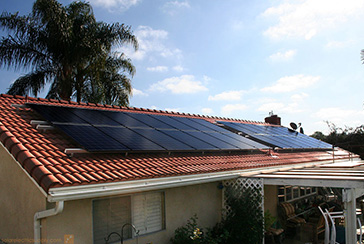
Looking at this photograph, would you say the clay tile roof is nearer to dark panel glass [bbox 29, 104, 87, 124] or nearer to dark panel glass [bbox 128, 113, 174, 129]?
dark panel glass [bbox 29, 104, 87, 124]

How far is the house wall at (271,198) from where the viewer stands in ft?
41.5

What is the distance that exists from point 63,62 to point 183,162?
15.4m

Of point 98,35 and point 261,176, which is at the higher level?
point 98,35

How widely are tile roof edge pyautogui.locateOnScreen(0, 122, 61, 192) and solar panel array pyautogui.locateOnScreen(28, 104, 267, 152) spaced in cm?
126

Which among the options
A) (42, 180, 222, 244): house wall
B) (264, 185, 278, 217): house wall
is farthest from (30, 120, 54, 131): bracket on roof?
(264, 185, 278, 217): house wall

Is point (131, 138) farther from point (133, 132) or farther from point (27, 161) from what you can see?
point (27, 161)

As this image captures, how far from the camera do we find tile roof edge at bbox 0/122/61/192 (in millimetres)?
5598

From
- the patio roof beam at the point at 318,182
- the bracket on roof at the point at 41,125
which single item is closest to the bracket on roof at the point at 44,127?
the bracket on roof at the point at 41,125

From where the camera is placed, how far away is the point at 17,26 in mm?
19938

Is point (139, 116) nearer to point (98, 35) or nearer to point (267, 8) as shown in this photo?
point (267, 8)

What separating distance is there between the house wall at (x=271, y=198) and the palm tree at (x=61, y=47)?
13507mm

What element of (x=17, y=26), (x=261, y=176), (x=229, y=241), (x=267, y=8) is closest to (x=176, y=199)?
(x=229, y=241)

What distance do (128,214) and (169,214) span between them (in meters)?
1.30

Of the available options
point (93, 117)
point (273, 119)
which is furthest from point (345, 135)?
→ point (93, 117)
